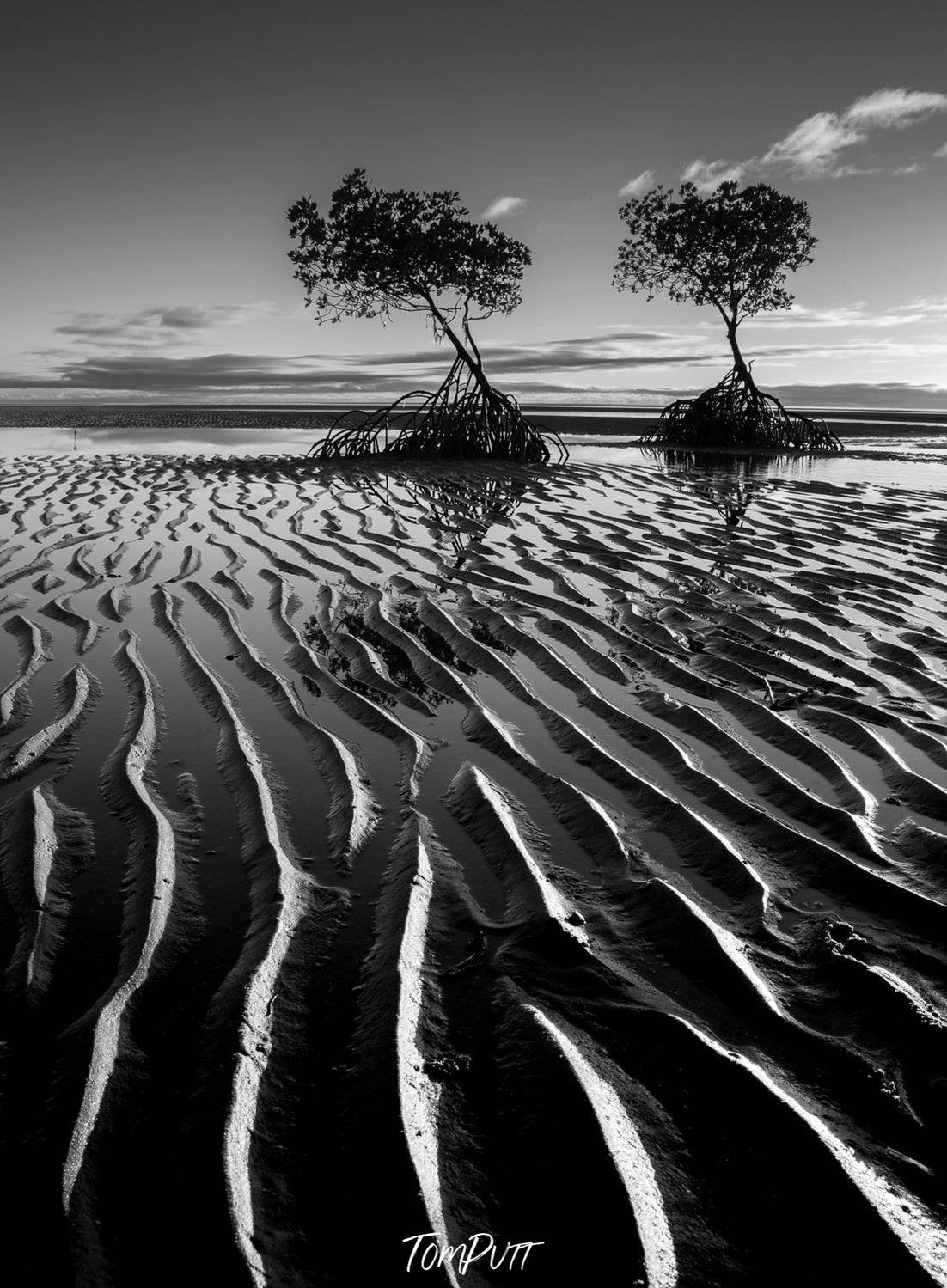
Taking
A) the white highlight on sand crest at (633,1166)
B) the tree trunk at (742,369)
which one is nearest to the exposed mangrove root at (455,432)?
the tree trunk at (742,369)

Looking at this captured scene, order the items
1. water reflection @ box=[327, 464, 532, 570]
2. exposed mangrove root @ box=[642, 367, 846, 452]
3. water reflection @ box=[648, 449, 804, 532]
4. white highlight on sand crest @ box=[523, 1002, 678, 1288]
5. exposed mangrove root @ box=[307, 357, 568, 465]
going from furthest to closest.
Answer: exposed mangrove root @ box=[642, 367, 846, 452] → exposed mangrove root @ box=[307, 357, 568, 465] → water reflection @ box=[648, 449, 804, 532] → water reflection @ box=[327, 464, 532, 570] → white highlight on sand crest @ box=[523, 1002, 678, 1288]

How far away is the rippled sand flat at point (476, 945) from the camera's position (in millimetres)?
1442

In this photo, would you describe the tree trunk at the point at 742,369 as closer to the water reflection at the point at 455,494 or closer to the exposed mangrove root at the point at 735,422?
the exposed mangrove root at the point at 735,422

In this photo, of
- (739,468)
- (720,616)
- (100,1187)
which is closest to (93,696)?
(100,1187)

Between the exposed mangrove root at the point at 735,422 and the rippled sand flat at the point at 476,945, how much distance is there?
19054 mm

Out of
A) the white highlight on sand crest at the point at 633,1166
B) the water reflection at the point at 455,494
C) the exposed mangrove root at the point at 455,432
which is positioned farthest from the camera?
the exposed mangrove root at the point at 455,432

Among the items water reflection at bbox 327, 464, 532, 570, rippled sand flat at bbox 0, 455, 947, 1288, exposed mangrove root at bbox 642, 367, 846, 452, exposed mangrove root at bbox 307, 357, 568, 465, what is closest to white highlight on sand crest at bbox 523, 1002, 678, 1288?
rippled sand flat at bbox 0, 455, 947, 1288

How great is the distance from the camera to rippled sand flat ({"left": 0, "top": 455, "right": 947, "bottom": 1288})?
4.73ft

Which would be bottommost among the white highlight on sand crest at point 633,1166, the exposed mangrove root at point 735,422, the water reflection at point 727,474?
the white highlight on sand crest at point 633,1166

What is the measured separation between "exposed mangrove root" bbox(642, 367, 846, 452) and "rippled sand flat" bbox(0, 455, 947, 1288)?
19.1 m

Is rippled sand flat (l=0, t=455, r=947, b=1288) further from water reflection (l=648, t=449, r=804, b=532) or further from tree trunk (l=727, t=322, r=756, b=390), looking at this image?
tree trunk (l=727, t=322, r=756, b=390)

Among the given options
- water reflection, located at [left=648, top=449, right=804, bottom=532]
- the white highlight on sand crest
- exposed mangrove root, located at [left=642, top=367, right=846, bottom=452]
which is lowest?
the white highlight on sand crest

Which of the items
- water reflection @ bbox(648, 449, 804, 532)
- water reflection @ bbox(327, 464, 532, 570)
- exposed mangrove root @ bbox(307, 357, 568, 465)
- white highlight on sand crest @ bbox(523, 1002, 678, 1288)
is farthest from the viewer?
exposed mangrove root @ bbox(307, 357, 568, 465)

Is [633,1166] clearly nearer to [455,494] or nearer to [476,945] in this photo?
[476,945]
